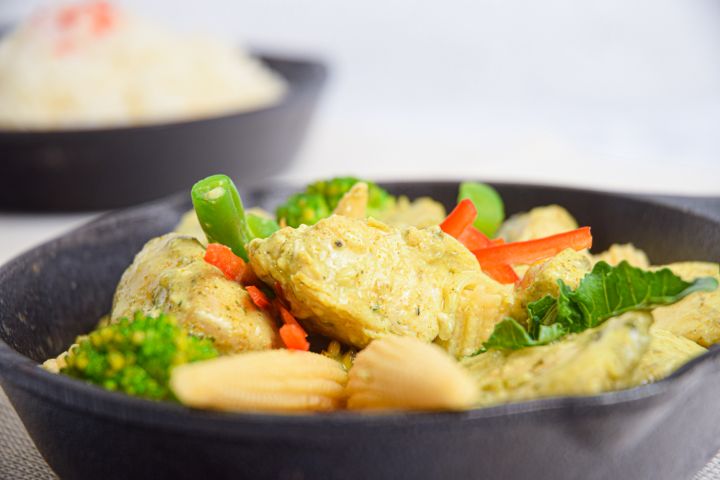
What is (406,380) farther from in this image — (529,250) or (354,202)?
(354,202)

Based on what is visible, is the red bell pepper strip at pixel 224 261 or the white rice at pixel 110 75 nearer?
the red bell pepper strip at pixel 224 261

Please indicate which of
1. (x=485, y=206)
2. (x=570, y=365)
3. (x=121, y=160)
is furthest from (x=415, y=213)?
(x=121, y=160)

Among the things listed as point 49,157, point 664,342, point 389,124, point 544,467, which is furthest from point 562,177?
point 544,467

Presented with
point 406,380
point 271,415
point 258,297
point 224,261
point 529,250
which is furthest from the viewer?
point 529,250

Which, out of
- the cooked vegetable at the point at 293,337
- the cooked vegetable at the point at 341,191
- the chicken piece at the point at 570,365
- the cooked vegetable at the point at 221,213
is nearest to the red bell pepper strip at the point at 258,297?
the cooked vegetable at the point at 293,337

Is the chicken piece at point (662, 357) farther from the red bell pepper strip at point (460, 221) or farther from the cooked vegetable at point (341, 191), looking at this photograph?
the cooked vegetable at point (341, 191)

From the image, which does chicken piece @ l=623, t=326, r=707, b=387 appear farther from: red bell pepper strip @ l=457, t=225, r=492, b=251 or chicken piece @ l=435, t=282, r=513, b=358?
red bell pepper strip @ l=457, t=225, r=492, b=251

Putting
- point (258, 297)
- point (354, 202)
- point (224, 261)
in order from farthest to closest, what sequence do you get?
point (354, 202) → point (224, 261) → point (258, 297)
